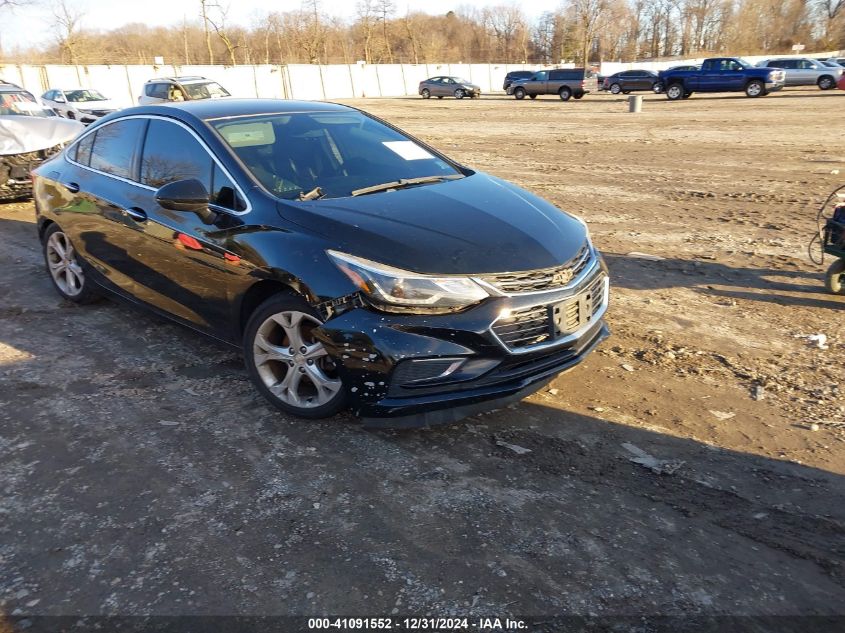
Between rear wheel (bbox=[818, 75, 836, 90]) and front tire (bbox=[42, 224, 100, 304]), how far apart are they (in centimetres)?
4196

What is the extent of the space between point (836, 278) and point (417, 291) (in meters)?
4.25

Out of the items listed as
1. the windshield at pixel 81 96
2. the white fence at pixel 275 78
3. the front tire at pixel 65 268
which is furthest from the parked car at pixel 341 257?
the white fence at pixel 275 78

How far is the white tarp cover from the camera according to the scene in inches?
390

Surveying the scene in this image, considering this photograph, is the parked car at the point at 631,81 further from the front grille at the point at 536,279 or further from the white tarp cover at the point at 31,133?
the front grille at the point at 536,279

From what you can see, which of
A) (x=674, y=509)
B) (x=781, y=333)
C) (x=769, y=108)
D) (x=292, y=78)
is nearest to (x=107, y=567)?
(x=674, y=509)

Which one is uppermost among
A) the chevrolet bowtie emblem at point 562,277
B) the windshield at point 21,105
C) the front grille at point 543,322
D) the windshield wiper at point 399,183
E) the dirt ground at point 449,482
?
the windshield at point 21,105

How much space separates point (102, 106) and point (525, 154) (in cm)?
1498

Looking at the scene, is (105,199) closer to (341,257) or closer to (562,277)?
(341,257)

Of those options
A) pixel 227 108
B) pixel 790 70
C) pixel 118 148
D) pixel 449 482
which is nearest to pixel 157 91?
pixel 118 148

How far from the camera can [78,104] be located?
21.4 meters

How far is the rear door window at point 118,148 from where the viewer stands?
4.85 metres

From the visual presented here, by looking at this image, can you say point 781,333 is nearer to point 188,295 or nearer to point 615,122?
point 188,295

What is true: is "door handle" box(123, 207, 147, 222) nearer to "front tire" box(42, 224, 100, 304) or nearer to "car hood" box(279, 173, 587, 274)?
"front tire" box(42, 224, 100, 304)

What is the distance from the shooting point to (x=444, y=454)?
348 centimetres
